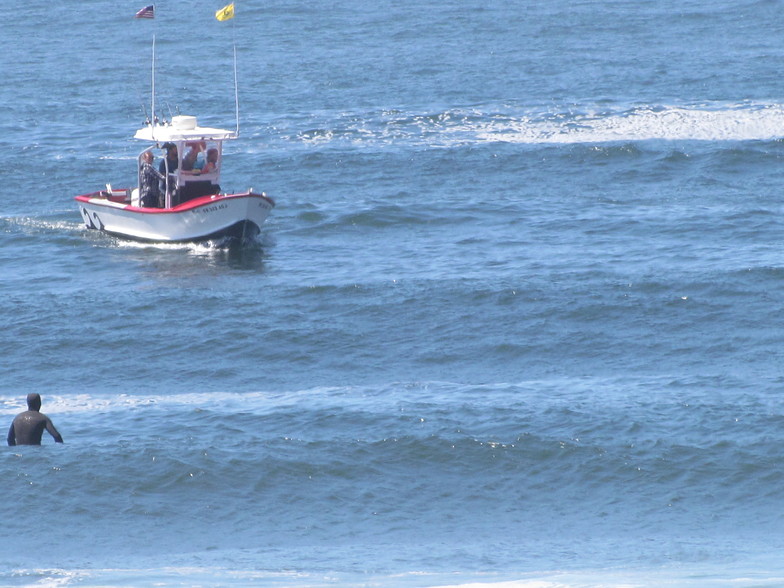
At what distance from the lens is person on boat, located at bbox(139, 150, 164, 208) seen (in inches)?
1094

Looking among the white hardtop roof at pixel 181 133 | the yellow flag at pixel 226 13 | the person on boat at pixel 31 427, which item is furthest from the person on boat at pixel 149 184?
the person on boat at pixel 31 427

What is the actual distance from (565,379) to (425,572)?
7242 mm

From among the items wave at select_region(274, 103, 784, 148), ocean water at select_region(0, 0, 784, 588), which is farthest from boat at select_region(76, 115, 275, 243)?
wave at select_region(274, 103, 784, 148)

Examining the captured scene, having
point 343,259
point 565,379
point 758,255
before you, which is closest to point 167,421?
point 565,379

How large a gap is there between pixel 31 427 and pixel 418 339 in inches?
296

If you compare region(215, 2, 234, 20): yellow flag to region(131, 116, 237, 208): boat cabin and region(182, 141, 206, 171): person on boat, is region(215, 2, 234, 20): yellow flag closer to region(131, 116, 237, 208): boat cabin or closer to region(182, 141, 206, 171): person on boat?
region(131, 116, 237, 208): boat cabin

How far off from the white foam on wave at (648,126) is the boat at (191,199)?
11304 mm

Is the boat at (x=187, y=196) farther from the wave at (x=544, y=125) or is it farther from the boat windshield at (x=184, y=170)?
the wave at (x=544, y=125)

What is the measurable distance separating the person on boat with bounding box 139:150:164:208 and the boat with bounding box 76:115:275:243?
28 millimetres

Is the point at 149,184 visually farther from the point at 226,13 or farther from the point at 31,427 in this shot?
the point at 31,427

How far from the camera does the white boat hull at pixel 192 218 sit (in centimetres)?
2733

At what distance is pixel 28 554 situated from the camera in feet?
44.7

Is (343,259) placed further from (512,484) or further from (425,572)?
(425,572)

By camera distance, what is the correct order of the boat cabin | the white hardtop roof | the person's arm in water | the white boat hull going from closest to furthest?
the person's arm in water → the white hardtop roof → the boat cabin → the white boat hull
